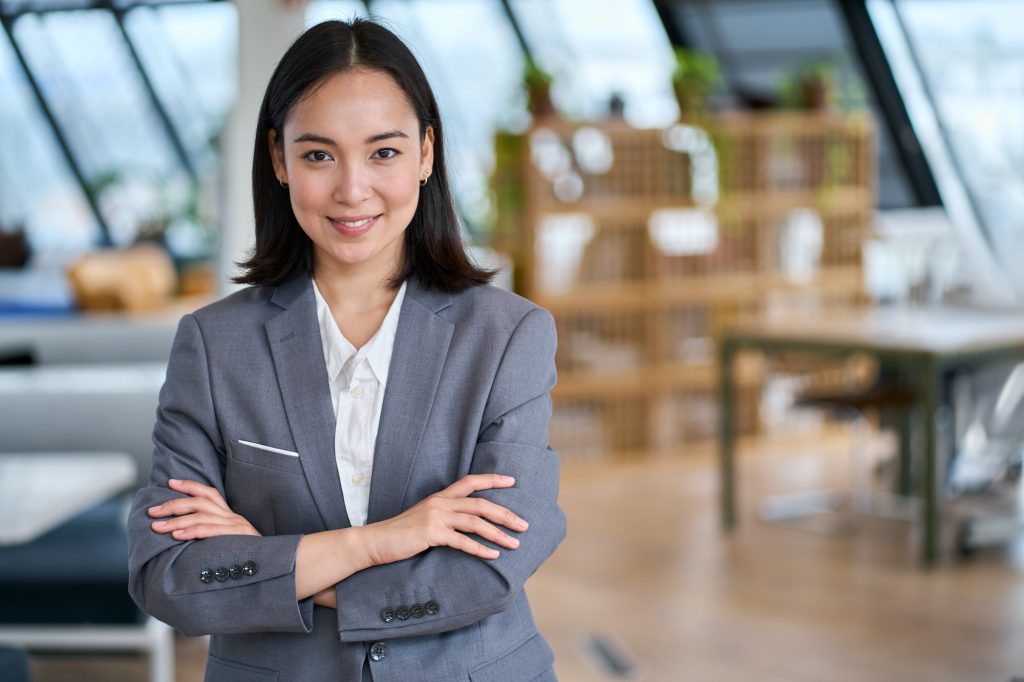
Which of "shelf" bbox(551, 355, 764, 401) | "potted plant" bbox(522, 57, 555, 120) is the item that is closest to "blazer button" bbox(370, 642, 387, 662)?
"shelf" bbox(551, 355, 764, 401)

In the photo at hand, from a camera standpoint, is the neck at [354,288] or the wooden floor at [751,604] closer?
the neck at [354,288]

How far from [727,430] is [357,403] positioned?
12.6 ft

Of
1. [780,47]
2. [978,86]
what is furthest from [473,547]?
[780,47]

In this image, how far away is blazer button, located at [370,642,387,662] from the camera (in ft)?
4.79

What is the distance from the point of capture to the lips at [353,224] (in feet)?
4.88

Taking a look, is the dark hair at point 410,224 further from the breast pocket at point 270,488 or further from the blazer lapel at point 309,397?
the breast pocket at point 270,488

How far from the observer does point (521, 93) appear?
6.32m

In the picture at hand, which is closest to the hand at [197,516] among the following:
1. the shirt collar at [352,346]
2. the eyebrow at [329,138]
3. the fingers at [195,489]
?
the fingers at [195,489]

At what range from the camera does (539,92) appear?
20.5 feet

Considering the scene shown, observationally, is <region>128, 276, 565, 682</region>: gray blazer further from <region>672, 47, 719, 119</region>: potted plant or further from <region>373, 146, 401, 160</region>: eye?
<region>672, 47, 719, 119</region>: potted plant

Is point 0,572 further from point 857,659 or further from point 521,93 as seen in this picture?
point 521,93

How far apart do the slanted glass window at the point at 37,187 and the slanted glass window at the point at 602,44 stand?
464 centimetres

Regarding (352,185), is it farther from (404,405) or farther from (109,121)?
(109,121)

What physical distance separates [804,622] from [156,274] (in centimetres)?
703
